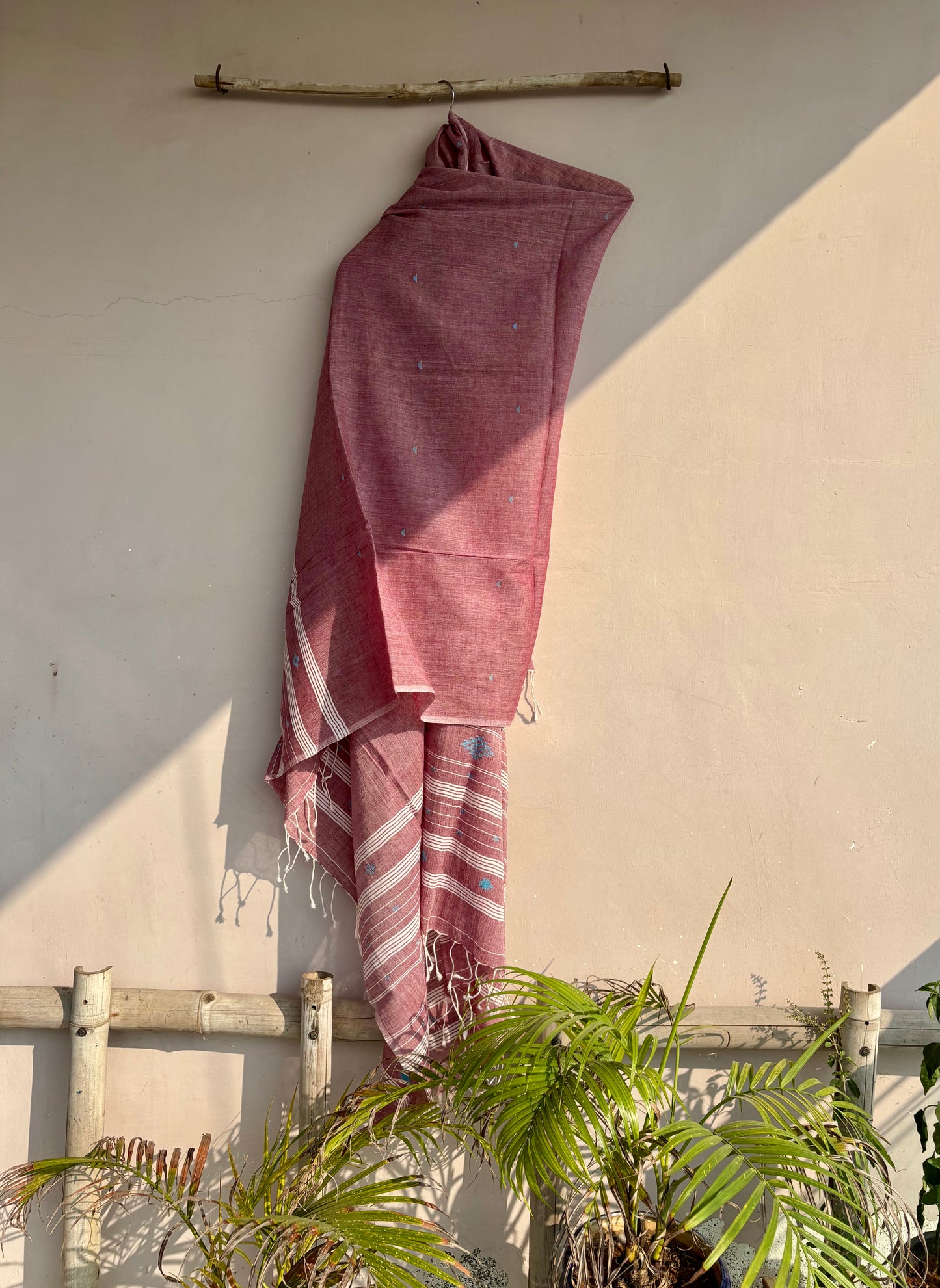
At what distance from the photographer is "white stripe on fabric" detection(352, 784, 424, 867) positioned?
1.57 m

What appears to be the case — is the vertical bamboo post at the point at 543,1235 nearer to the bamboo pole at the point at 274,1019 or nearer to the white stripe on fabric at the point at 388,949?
the bamboo pole at the point at 274,1019

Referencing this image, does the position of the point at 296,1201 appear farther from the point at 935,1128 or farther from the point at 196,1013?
the point at 935,1128

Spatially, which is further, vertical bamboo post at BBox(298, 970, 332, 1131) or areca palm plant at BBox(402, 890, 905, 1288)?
vertical bamboo post at BBox(298, 970, 332, 1131)

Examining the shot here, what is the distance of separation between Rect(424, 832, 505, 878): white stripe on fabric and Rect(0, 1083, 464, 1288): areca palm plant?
1.28 ft

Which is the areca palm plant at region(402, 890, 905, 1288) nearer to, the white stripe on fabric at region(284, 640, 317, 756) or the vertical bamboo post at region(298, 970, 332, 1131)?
the vertical bamboo post at region(298, 970, 332, 1131)

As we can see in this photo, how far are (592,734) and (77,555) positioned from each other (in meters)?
1.06

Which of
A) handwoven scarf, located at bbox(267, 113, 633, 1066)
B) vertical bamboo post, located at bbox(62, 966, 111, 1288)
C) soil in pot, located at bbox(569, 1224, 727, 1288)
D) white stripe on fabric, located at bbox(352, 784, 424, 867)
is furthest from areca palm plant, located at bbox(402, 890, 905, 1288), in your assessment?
vertical bamboo post, located at bbox(62, 966, 111, 1288)

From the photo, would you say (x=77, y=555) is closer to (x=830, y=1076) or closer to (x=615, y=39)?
(x=615, y=39)

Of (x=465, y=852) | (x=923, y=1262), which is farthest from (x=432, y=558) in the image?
(x=923, y=1262)

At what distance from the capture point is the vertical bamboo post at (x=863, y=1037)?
159 cm

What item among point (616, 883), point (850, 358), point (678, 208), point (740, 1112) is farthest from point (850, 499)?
point (740, 1112)

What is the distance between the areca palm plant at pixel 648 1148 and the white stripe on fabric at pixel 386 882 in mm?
272

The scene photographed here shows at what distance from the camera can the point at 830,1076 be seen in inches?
66.2

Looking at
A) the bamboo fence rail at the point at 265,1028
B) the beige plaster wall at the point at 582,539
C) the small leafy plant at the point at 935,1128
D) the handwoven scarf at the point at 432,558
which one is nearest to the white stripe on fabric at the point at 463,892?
the handwoven scarf at the point at 432,558
